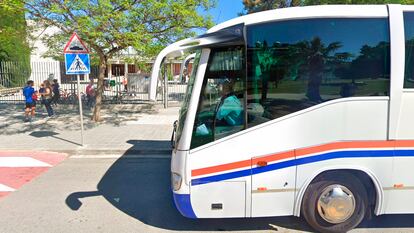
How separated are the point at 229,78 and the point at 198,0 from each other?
6448 mm

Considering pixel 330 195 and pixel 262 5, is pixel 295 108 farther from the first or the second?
pixel 262 5

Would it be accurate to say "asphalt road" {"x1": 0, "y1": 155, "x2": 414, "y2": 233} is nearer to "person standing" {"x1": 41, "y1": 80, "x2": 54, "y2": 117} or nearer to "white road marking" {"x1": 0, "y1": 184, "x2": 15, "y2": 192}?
"white road marking" {"x1": 0, "y1": 184, "x2": 15, "y2": 192}

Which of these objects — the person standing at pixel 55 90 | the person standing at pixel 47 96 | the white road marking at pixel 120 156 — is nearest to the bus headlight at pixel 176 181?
the white road marking at pixel 120 156

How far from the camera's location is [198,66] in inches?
131

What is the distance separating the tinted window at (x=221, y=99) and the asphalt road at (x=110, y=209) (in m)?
1.25

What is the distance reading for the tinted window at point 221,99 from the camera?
3293mm

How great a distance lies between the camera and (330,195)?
3.45m

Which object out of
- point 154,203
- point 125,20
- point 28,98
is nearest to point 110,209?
point 154,203

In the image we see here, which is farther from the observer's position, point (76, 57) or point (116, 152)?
point (76, 57)

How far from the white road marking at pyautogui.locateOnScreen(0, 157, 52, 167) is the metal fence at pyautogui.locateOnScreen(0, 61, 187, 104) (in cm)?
732

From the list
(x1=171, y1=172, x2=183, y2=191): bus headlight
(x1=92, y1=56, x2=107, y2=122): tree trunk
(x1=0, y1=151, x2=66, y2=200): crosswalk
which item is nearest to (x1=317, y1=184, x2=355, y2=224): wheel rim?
(x1=171, y1=172, x2=183, y2=191): bus headlight

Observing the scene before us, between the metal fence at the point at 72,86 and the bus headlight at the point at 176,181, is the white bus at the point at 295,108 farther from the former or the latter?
the metal fence at the point at 72,86

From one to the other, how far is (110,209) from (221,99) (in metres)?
2.31

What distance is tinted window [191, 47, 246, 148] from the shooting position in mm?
3293
